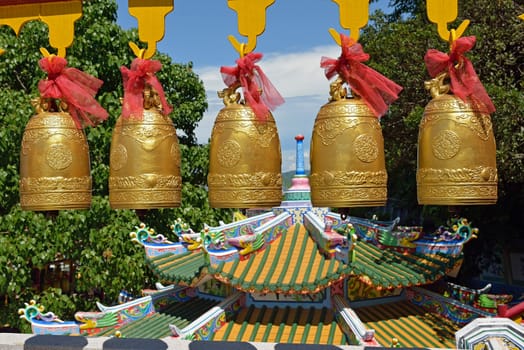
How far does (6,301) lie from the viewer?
11133 mm

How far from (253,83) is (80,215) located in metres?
7.92

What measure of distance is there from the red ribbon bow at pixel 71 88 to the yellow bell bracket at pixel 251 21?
1.02m

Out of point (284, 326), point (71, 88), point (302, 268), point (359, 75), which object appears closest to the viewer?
point (359, 75)

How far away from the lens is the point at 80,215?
10.3m

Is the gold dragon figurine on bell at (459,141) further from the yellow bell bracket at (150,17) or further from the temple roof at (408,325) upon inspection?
the temple roof at (408,325)

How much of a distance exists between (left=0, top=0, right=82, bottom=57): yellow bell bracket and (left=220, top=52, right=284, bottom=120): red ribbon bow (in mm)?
1044

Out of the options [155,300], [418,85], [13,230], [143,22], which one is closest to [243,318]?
[155,300]

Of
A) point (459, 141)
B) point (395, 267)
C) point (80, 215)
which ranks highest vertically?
point (459, 141)

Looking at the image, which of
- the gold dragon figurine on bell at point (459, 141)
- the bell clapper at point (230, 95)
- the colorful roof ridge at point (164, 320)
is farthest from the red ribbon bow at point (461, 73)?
the colorful roof ridge at point (164, 320)

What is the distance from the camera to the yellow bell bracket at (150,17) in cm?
330

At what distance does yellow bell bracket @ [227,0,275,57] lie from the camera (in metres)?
3.12

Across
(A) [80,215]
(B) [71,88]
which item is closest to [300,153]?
(A) [80,215]

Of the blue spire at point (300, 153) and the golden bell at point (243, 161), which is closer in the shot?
the golden bell at point (243, 161)

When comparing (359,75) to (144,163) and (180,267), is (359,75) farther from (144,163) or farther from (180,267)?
(180,267)
